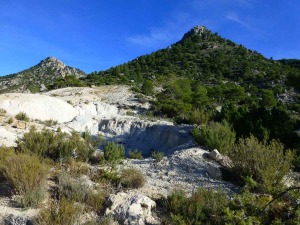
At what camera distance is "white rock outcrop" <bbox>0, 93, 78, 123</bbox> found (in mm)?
20483

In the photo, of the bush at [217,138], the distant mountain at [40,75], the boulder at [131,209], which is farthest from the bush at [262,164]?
the distant mountain at [40,75]

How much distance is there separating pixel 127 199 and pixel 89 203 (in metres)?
0.72

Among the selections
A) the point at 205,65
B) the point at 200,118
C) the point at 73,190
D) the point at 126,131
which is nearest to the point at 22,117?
the point at 126,131

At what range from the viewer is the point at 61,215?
4809mm

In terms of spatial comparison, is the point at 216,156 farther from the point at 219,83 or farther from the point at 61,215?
the point at 219,83

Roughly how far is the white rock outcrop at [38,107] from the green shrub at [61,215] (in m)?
16.8

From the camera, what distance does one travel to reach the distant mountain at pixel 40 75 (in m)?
77.7

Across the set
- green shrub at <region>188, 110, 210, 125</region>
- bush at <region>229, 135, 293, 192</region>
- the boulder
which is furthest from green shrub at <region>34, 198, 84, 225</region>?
green shrub at <region>188, 110, 210, 125</region>

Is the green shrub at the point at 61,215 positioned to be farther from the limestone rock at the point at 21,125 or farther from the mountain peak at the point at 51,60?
the mountain peak at the point at 51,60

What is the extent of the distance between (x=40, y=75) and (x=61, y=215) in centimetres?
8769

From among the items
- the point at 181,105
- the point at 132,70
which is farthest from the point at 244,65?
the point at 181,105

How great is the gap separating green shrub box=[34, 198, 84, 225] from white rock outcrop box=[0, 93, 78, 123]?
55.3 ft

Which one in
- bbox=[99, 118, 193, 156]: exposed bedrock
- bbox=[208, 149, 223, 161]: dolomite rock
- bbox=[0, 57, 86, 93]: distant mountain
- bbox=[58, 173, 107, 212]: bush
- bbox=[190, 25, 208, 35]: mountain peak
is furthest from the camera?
bbox=[190, 25, 208, 35]: mountain peak

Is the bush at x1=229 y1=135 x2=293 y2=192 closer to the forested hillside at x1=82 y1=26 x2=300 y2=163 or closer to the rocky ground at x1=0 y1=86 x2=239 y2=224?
the rocky ground at x1=0 y1=86 x2=239 y2=224
